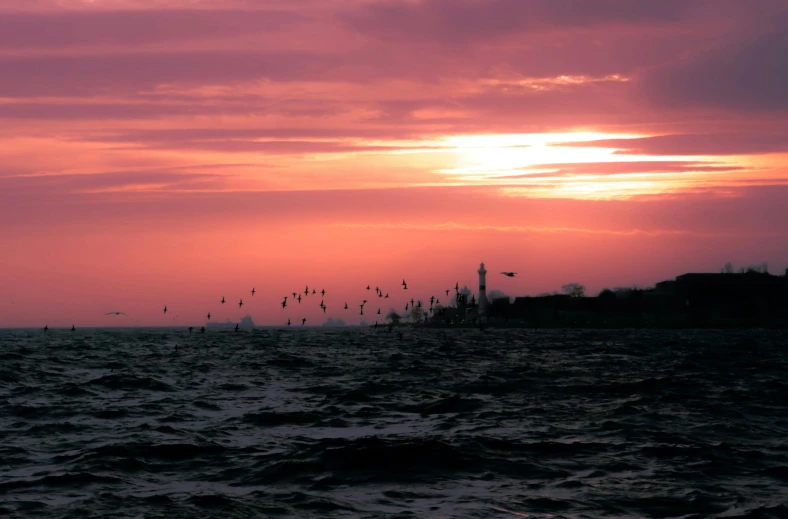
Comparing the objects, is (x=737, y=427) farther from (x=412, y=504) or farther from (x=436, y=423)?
(x=412, y=504)

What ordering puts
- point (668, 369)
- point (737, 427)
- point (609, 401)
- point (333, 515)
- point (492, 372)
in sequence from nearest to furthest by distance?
point (333, 515) < point (737, 427) < point (609, 401) < point (492, 372) < point (668, 369)

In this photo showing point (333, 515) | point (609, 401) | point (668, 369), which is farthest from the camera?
point (668, 369)

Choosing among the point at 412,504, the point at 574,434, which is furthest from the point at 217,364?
the point at 412,504

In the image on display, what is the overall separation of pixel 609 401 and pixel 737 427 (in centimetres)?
877

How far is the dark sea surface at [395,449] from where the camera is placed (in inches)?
738

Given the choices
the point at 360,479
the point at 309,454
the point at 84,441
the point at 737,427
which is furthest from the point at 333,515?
the point at 737,427

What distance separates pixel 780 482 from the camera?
20.7 meters

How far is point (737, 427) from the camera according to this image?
29.5 metres

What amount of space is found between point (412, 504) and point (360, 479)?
9.23ft

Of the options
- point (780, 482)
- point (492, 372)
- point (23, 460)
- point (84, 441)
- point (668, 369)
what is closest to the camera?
point (780, 482)

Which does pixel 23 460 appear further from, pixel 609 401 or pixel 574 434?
pixel 609 401

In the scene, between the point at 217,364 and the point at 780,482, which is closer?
the point at 780,482

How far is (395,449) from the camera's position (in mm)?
24484

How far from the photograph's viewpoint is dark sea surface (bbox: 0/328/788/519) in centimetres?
1875
